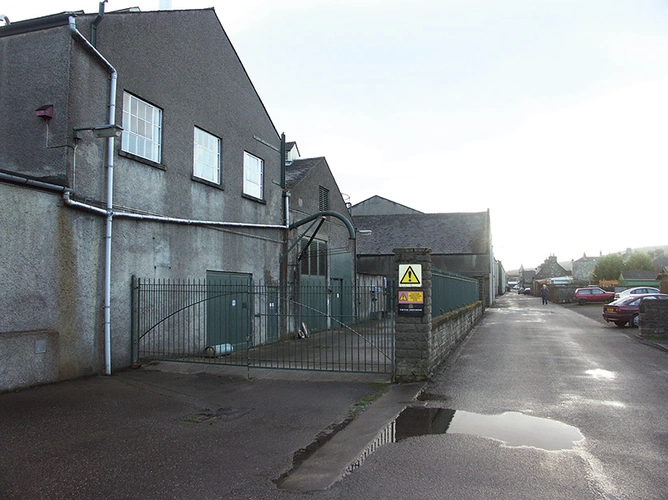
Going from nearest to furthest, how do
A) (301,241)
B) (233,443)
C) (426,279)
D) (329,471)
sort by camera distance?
(329,471), (233,443), (426,279), (301,241)

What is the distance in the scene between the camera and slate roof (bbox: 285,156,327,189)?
18.4 metres

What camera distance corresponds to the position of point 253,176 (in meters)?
15.8

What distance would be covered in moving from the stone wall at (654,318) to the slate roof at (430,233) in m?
25.7

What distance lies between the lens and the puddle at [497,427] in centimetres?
603

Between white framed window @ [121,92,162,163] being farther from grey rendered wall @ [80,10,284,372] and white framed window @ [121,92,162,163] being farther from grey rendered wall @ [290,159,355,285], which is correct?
grey rendered wall @ [290,159,355,285]

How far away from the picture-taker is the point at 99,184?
10.1 m

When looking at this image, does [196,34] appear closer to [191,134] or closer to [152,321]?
[191,134]

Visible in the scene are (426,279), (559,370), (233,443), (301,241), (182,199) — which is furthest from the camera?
(301,241)

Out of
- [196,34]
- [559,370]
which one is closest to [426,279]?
[559,370]

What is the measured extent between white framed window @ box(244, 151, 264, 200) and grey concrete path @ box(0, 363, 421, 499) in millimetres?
6923

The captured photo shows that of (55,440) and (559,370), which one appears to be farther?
(559,370)

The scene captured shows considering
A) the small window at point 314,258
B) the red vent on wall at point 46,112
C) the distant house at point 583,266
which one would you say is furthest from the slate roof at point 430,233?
the distant house at point 583,266

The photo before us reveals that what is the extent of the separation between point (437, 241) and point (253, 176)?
31912 millimetres

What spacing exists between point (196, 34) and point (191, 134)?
271cm
